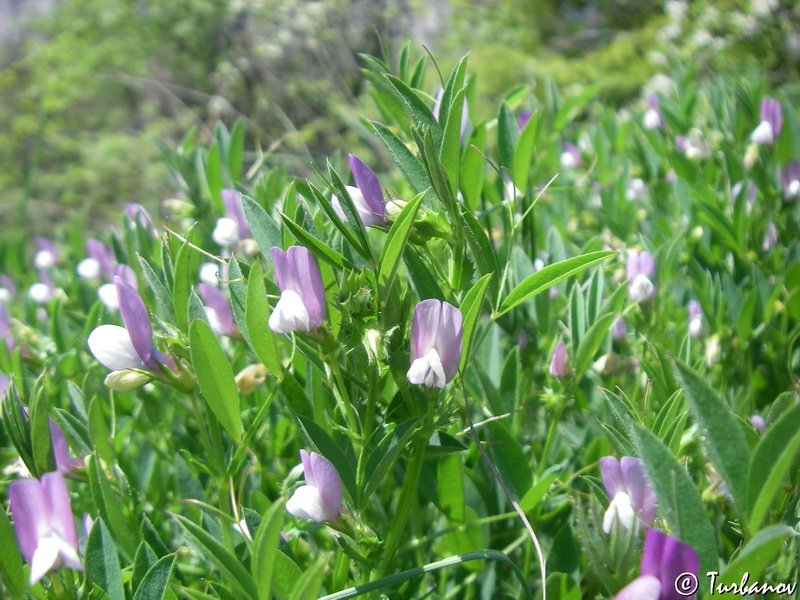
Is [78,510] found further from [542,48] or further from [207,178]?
[542,48]

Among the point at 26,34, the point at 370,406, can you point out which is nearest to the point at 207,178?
the point at 370,406

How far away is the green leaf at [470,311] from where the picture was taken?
525mm

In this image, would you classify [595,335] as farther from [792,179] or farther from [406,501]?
[792,179]

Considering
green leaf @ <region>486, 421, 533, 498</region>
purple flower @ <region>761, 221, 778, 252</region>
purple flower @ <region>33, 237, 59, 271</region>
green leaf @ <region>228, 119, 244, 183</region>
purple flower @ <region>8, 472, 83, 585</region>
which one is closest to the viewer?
purple flower @ <region>8, 472, 83, 585</region>

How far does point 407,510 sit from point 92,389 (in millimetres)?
415

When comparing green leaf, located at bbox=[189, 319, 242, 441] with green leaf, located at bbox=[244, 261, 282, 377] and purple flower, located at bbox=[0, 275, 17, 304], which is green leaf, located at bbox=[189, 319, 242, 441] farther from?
purple flower, located at bbox=[0, 275, 17, 304]

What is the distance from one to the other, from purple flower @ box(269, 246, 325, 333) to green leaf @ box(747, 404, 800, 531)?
0.32m

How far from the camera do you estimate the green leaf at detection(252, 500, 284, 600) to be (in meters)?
0.44

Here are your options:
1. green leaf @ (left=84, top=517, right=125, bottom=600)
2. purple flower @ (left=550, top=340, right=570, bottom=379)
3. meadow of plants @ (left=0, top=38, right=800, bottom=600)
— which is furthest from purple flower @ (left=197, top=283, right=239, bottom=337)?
purple flower @ (left=550, top=340, right=570, bottom=379)

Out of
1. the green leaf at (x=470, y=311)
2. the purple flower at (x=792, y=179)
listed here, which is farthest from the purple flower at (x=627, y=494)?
the purple flower at (x=792, y=179)

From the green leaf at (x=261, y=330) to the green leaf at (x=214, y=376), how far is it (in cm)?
3

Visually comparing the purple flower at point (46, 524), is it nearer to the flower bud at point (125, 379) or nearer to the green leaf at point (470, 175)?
the flower bud at point (125, 379)

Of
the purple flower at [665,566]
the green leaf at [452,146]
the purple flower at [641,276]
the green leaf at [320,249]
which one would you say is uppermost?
the green leaf at [452,146]

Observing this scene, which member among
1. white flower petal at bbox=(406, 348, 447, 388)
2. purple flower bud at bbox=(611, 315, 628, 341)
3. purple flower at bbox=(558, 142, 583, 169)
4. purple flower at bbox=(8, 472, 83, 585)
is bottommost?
purple flower bud at bbox=(611, 315, 628, 341)
